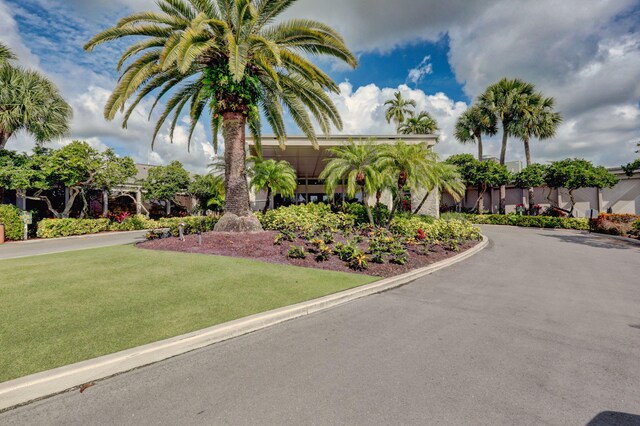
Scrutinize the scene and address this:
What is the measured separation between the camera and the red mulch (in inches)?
345

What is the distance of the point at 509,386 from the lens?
125 inches

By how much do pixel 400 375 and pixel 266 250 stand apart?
276 inches

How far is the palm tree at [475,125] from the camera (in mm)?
31312

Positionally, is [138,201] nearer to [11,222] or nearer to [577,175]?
[11,222]

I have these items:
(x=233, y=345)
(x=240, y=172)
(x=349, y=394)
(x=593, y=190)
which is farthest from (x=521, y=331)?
(x=593, y=190)

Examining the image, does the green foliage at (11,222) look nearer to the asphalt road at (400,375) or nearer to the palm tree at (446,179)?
the asphalt road at (400,375)

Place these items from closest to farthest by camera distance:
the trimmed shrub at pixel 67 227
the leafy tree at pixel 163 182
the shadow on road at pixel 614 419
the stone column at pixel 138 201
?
the shadow on road at pixel 614 419, the trimmed shrub at pixel 67 227, the leafy tree at pixel 163 182, the stone column at pixel 138 201

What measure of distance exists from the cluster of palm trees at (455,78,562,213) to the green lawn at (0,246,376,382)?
1235 inches

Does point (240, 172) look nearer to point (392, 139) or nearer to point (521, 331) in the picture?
point (521, 331)

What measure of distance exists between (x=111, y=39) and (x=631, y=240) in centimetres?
2688

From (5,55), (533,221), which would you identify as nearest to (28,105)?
(5,55)

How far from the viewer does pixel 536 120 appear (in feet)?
96.3

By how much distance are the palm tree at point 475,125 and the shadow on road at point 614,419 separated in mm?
34406

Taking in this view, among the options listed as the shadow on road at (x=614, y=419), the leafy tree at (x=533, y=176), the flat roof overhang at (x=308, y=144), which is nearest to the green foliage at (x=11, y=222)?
the flat roof overhang at (x=308, y=144)
